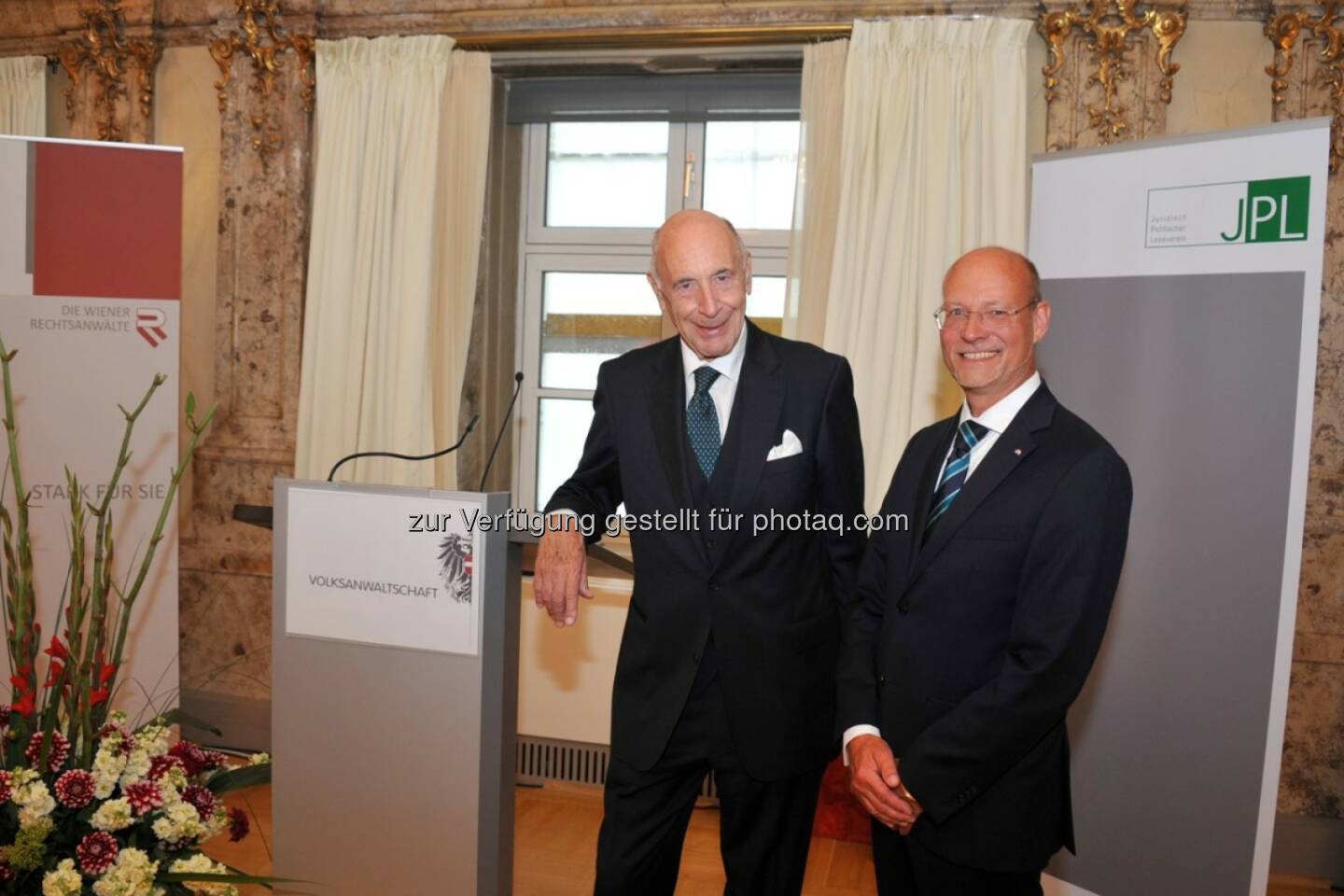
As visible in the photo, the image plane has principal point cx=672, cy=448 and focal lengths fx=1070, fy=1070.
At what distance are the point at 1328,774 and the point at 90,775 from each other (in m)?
3.89

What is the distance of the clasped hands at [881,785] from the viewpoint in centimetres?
169

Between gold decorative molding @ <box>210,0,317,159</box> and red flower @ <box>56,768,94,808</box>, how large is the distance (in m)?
3.79

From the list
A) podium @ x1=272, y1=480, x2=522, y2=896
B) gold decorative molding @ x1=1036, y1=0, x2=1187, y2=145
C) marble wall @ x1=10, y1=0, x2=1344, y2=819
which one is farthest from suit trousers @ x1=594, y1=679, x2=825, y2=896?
gold decorative molding @ x1=1036, y1=0, x2=1187, y2=145

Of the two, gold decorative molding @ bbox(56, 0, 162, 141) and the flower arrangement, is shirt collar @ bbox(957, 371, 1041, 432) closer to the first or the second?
the flower arrangement

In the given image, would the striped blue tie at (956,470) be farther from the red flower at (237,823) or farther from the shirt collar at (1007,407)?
the red flower at (237,823)

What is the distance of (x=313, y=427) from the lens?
427cm

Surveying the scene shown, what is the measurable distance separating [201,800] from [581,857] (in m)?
2.63

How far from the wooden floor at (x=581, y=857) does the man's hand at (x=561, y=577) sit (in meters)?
1.63

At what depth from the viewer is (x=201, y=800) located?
117cm

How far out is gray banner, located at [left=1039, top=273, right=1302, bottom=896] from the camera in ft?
8.47

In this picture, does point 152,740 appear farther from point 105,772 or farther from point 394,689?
point 394,689

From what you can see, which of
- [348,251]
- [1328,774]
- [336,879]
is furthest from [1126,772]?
[348,251]

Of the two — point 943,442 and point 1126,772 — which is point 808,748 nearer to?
point 943,442

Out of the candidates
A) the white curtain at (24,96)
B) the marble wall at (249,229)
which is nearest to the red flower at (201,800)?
the marble wall at (249,229)
